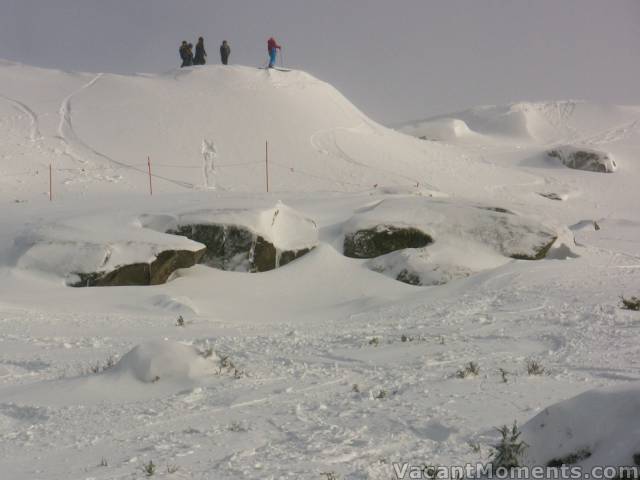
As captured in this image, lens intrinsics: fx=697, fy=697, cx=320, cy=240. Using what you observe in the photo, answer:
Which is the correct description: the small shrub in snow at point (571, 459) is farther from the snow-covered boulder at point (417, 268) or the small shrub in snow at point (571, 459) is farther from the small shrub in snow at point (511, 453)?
the snow-covered boulder at point (417, 268)

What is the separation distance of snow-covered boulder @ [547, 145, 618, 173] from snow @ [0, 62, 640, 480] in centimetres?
337

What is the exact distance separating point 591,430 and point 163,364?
3216mm

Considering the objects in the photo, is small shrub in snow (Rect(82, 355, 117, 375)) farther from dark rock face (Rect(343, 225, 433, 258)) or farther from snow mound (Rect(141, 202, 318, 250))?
dark rock face (Rect(343, 225, 433, 258))

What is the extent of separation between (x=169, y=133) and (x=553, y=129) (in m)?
24.0

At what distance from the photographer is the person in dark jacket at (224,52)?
1057 inches

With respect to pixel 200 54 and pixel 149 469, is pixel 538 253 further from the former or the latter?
pixel 200 54

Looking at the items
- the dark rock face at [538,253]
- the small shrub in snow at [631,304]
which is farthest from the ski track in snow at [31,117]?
the small shrub in snow at [631,304]

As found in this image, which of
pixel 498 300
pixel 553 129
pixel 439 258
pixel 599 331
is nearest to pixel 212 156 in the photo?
pixel 439 258

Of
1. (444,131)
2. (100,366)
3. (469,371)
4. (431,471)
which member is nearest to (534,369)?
(469,371)

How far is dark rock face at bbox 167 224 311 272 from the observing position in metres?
10.8

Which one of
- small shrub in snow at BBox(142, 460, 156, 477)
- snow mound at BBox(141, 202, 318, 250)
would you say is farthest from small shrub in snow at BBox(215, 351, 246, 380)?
snow mound at BBox(141, 202, 318, 250)

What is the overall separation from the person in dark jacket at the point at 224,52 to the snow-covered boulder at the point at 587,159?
1369cm

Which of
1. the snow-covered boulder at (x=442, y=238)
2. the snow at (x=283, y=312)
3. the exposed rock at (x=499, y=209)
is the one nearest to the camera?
the snow at (x=283, y=312)

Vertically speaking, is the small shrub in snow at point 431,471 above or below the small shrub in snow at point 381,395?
above
